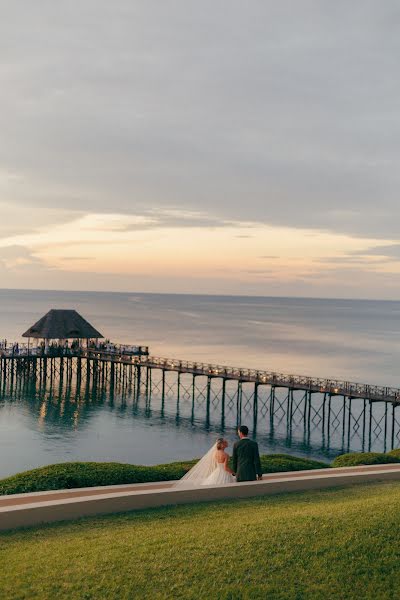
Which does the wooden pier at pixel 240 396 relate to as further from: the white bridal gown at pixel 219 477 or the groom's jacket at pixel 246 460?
the groom's jacket at pixel 246 460

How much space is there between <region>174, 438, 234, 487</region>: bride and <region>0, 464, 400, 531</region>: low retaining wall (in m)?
0.36

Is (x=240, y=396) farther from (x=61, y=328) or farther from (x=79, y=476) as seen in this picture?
(x=79, y=476)

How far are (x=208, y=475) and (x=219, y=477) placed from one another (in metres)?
0.50

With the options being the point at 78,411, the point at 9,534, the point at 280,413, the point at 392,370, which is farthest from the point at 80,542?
the point at 392,370

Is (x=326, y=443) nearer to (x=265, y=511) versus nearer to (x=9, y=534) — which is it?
(x=265, y=511)

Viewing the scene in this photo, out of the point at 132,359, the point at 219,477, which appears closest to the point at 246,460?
the point at 219,477

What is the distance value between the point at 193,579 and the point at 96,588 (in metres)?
1.51

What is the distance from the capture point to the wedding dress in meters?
15.6

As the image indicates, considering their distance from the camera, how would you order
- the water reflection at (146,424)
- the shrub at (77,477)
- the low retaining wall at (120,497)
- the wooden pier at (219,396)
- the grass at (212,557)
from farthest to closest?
the wooden pier at (219,396) → the water reflection at (146,424) → the shrub at (77,477) → the low retaining wall at (120,497) → the grass at (212,557)

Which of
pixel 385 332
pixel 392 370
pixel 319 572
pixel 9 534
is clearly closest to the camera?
pixel 319 572

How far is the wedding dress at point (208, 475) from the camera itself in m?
15.6

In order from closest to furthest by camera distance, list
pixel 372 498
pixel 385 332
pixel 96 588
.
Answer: pixel 96 588 → pixel 372 498 → pixel 385 332

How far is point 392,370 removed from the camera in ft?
290

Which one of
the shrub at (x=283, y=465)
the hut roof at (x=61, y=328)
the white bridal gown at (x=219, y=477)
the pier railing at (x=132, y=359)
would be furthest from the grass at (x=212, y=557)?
the hut roof at (x=61, y=328)
